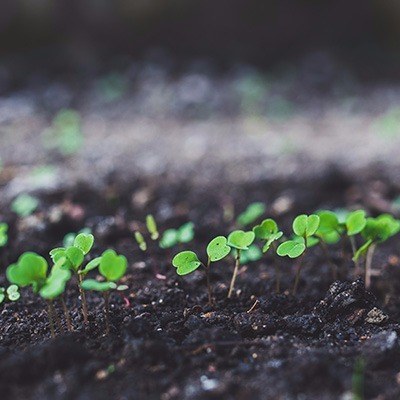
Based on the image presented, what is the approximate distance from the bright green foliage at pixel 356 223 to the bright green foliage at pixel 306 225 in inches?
→ 5.1

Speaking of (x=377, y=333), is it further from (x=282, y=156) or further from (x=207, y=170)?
(x=282, y=156)

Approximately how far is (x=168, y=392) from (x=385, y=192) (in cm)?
153

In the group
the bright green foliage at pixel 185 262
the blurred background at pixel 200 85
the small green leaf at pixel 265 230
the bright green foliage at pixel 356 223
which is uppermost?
the bright green foliage at pixel 356 223

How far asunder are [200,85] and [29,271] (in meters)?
3.61

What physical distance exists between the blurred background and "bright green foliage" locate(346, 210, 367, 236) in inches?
48.4

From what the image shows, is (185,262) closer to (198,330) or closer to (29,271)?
(198,330)

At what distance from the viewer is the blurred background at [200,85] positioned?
115 inches

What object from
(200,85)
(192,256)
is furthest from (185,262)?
(200,85)

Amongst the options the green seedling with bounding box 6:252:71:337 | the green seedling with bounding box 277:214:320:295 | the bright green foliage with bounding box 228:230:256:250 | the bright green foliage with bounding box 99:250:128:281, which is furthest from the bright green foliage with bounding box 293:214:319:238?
the green seedling with bounding box 6:252:71:337

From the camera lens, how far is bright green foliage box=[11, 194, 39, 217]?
1919 millimetres

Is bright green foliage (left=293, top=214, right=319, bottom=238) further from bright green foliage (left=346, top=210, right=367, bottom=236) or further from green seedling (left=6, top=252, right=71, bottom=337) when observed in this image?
green seedling (left=6, top=252, right=71, bottom=337)

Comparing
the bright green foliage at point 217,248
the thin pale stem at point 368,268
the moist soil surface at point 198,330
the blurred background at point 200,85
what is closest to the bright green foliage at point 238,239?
the bright green foliage at point 217,248

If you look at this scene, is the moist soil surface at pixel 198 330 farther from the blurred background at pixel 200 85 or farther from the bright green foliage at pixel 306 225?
the blurred background at pixel 200 85

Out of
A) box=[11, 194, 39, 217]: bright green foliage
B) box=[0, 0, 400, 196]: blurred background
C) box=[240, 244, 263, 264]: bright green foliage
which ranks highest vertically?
box=[240, 244, 263, 264]: bright green foliage
